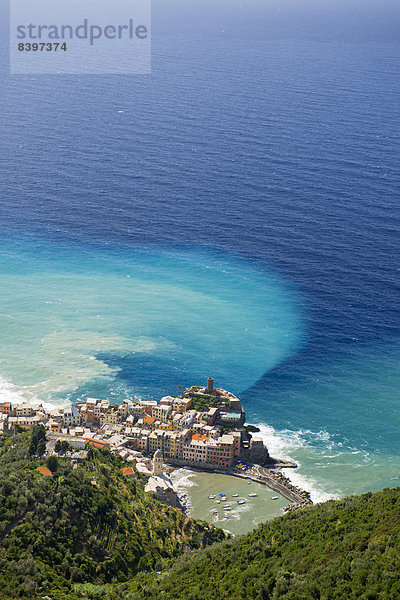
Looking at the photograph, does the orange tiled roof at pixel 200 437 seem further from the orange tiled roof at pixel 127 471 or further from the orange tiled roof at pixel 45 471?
the orange tiled roof at pixel 45 471

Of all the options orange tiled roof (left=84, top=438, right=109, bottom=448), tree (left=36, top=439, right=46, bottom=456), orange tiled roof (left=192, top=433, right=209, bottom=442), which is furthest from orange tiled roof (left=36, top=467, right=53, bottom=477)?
orange tiled roof (left=192, top=433, right=209, bottom=442)

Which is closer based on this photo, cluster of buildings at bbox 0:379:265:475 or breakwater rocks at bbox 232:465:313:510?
breakwater rocks at bbox 232:465:313:510

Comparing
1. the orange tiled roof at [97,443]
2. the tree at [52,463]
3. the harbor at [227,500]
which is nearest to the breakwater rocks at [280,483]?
the harbor at [227,500]

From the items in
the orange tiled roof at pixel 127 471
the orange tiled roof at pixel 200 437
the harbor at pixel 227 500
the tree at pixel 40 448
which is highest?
the orange tiled roof at pixel 200 437

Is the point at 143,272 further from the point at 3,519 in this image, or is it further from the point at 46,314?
the point at 3,519

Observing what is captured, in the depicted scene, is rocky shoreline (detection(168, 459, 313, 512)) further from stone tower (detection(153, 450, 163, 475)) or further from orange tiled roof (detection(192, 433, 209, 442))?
stone tower (detection(153, 450, 163, 475))

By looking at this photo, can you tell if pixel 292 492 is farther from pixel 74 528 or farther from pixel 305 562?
pixel 305 562
